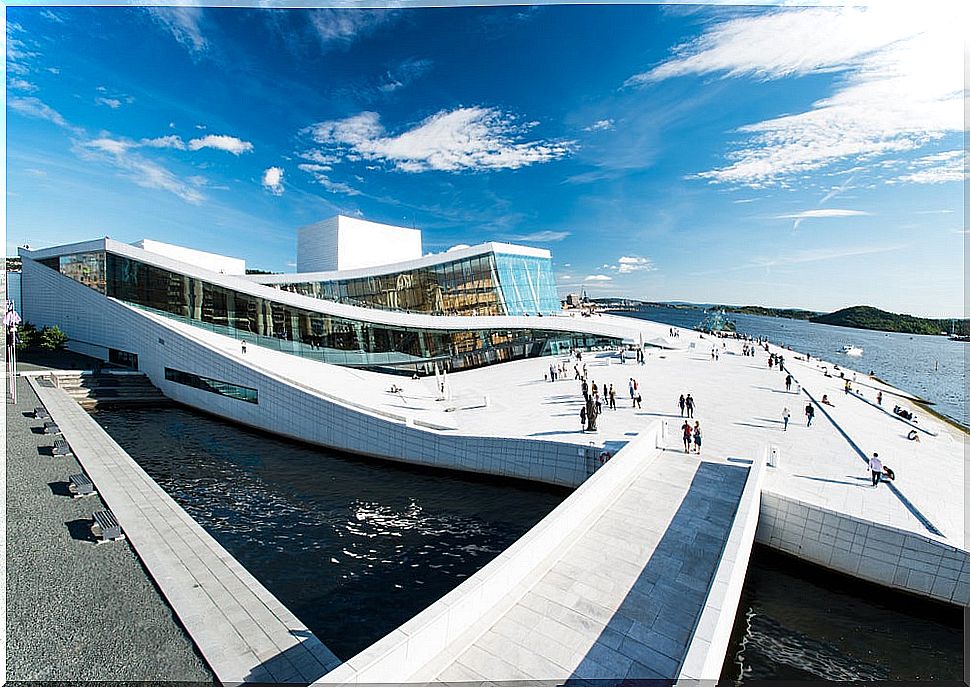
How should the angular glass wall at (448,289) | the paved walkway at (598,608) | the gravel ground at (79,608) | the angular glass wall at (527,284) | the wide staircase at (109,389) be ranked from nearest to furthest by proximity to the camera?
1. the paved walkway at (598,608)
2. the gravel ground at (79,608)
3. the wide staircase at (109,389)
4. the angular glass wall at (448,289)
5. the angular glass wall at (527,284)

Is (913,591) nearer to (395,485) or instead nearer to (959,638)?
(959,638)

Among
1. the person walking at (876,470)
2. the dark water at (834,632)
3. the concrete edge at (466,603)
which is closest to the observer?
the concrete edge at (466,603)

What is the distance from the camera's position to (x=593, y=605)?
4895 mm

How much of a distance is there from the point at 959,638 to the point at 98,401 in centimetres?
2648

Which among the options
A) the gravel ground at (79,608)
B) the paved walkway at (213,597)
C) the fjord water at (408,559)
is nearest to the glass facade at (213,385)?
the fjord water at (408,559)

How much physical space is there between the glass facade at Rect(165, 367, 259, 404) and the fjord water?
126 inches

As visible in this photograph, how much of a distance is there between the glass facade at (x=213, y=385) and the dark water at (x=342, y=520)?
2.17 metres

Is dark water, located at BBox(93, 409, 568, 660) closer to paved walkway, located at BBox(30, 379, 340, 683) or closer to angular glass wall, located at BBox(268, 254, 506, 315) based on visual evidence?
paved walkway, located at BBox(30, 379, 340, 683)

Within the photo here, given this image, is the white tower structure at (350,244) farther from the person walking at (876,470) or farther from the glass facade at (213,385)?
the person walking at (876,470)

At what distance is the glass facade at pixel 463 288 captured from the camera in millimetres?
28594

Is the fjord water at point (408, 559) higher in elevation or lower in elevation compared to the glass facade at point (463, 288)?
lower

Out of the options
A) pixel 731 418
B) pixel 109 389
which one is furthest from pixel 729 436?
pixel 109 389

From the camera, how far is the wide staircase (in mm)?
19119

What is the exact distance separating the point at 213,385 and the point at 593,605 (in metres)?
18.2
